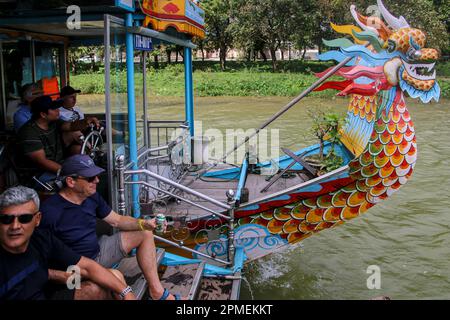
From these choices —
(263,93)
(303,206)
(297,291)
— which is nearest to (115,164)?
(303,206)

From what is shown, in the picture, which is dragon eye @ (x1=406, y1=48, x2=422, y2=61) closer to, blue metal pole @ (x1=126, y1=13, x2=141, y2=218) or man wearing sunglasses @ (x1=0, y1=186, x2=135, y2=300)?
blue metal pole @ (x1=126, y1=13, x2=141, y2=218)

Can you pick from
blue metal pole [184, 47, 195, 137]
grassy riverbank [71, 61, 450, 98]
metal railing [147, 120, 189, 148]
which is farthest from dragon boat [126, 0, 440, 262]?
grassy riverbank [71, 61, 450, 98]

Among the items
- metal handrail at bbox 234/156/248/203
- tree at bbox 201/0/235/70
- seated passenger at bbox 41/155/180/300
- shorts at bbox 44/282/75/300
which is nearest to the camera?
shorts at bbox 44/282/75/300

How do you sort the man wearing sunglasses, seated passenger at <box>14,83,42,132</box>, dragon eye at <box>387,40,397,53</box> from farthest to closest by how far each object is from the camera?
dragon eye at <box>387,40,397,53</box>, seated passenger at <box>14,83,42,132</box>, the man wearing sunglasses

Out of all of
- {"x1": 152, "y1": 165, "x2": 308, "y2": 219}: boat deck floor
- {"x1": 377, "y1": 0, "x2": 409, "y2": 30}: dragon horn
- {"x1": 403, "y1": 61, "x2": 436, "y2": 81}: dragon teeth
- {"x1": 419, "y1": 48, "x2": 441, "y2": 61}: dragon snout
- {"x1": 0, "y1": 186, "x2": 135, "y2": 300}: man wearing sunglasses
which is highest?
{"x1": 377, "y1": 0, "x2": 409, "y2": 30}: dragon horn

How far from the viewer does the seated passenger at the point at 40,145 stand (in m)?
5.22

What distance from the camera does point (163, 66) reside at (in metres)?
38.8

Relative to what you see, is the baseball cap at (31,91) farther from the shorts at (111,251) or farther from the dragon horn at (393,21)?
the dragon horn at (393,21)

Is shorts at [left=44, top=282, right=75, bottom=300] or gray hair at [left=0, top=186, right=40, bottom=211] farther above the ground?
gray hair at [left=0, top=186, right=40, bottom=211]

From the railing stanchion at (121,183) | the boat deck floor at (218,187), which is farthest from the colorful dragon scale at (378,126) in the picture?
the railing stanchion at (121,183)

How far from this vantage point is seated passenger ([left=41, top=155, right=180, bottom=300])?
4.12m

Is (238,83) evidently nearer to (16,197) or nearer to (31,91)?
(31,91)

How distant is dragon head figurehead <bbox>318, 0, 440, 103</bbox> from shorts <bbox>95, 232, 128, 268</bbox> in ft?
11.2

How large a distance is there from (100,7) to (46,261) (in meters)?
2.79
